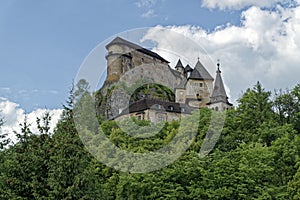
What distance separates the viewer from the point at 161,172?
91.8 feet

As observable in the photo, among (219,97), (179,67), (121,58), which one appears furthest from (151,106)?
(179,67)

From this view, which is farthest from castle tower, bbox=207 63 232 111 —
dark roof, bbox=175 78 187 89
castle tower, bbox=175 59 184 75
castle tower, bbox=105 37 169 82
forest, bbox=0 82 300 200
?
forest, bbox=0 82 300 200

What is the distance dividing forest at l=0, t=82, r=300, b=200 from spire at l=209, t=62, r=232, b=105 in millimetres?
26277

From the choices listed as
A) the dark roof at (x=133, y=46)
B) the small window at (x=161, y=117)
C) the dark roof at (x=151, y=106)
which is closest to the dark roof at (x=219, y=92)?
the dark roof at (x=151, y=106)

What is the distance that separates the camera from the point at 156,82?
73438 mm

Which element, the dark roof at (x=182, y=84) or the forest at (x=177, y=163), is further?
the dark roof at (x=182, y=84)

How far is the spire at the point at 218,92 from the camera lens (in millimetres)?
73938

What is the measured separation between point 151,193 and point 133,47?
64.8 meters

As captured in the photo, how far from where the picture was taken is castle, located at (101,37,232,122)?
61625 mm

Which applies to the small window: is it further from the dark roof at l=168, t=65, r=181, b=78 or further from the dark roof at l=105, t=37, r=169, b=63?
the dark roof at l=105, t=37, r=169, b=63

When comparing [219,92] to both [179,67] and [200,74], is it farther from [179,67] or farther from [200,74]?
[179,67]

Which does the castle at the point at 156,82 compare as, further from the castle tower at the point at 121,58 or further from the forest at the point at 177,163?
the forest at the point at 177,163

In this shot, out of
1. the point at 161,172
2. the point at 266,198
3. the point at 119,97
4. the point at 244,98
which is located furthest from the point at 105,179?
the point at 119,97

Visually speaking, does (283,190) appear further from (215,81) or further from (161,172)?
(215,81)
